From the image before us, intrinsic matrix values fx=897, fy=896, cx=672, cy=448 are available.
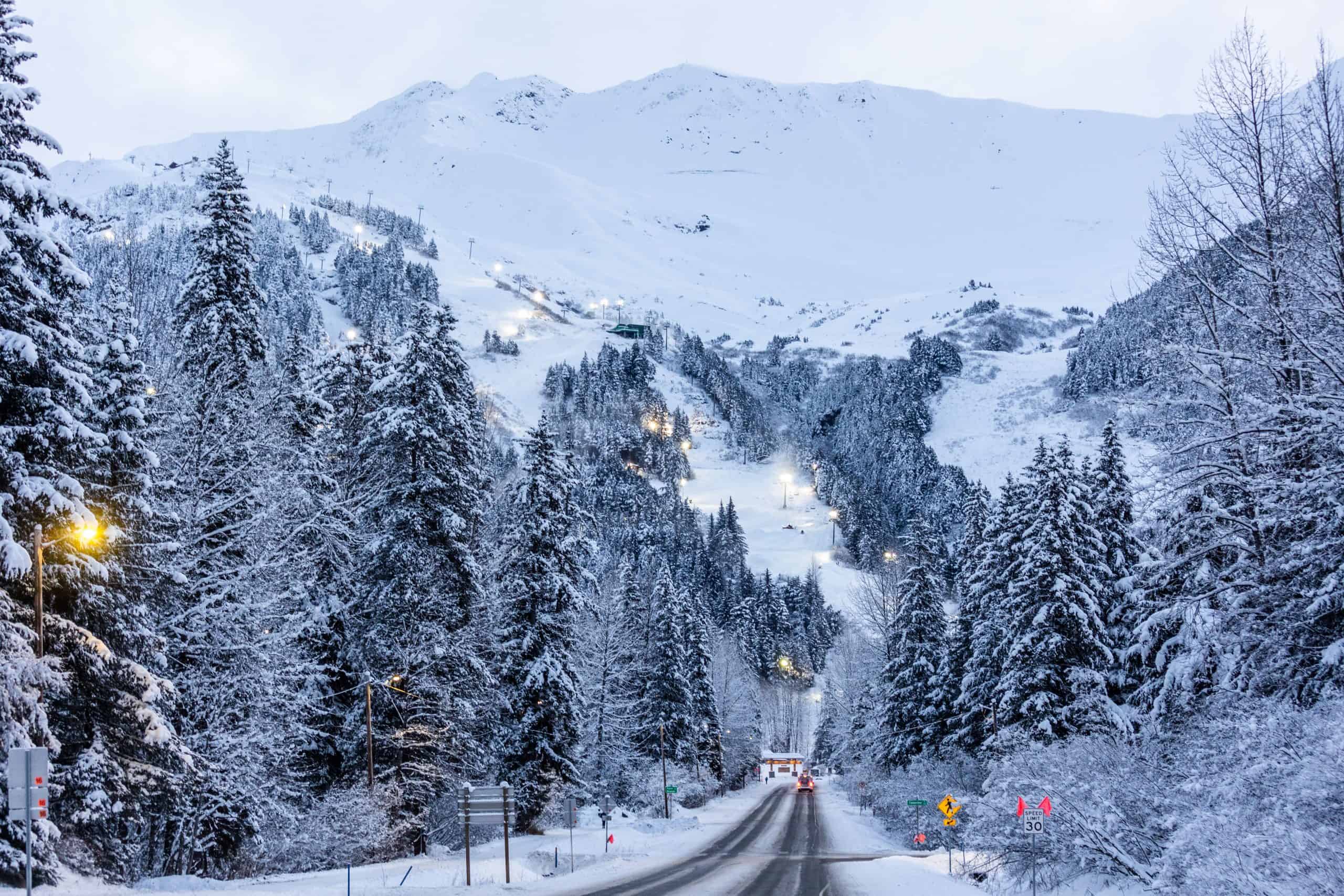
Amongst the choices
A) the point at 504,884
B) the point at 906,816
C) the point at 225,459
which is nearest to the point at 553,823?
the point at 504,884

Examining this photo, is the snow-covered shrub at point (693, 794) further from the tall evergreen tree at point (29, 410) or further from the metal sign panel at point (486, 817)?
the tall evergreen tree at point (29, 410)

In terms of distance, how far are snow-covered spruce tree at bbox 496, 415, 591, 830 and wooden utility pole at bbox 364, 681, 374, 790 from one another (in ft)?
21.0

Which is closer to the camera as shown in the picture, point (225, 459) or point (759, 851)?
point (225, 459)

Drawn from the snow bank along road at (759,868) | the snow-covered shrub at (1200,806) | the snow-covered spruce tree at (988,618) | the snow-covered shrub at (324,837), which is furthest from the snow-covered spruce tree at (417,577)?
the snow-covered spruce tree at (988,618)

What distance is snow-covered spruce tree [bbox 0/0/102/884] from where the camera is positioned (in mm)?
13422

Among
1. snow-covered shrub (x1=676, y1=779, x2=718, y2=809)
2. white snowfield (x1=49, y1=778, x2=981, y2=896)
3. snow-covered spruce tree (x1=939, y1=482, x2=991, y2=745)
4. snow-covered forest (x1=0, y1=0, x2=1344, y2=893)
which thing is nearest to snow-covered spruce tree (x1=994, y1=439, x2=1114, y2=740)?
snow-covered forest (x1=0, y1=0, x2=1344, y2=893)

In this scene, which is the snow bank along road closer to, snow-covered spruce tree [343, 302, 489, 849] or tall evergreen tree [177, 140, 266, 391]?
snow-covered spruce tree [343, 302, 489, 849]

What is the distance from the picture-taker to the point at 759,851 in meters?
34.4

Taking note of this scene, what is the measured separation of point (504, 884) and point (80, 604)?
37.6ft

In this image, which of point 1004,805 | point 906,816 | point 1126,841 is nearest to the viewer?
point 1126,841

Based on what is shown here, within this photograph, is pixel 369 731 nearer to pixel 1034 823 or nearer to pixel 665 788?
pixel 1034 823

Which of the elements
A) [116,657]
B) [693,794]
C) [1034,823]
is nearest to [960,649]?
[693,794]

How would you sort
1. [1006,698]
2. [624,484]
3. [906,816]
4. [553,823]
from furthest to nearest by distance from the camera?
[624,484] < [906,816] < [553,823] < [1006,698]

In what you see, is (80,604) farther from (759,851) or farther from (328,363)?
(759,851)
